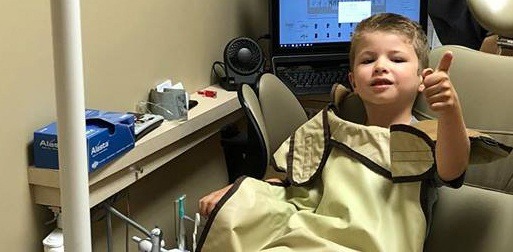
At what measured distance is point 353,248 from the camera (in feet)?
4.80

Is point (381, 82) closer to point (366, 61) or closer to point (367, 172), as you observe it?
point (366, 61)

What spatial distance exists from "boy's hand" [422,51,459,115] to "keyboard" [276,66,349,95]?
1.15 metres

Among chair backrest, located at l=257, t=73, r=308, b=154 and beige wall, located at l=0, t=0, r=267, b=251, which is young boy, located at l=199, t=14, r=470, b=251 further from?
beige wall, located at l=0, t=0, r=267, b=251

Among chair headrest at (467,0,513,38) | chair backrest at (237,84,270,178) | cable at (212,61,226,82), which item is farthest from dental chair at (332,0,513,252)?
cable at (212,61,226,82)

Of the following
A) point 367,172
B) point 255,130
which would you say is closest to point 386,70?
Answer: point 367,172

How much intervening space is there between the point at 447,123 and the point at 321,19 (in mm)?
1259

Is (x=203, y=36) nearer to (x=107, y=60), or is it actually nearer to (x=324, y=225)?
(x=107, y=60)

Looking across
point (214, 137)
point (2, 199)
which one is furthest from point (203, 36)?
point (2, 199)

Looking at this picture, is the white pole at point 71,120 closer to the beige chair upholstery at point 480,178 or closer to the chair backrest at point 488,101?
the beige chair upholstery at point 480,178

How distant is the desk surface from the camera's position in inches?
66.7

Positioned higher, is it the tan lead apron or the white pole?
the white pole

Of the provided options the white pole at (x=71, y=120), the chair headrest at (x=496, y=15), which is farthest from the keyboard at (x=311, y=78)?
the white pole at (x=71, y=120)

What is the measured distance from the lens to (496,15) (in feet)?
5.10

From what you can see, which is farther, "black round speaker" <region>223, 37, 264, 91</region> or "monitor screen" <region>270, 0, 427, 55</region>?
"monitor screen" <region>270, 0, 427, 55</region>
